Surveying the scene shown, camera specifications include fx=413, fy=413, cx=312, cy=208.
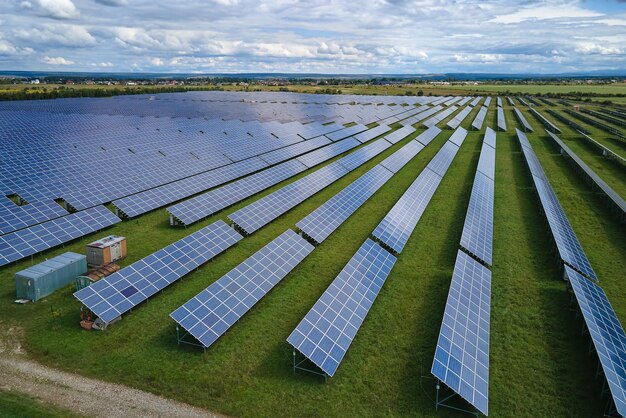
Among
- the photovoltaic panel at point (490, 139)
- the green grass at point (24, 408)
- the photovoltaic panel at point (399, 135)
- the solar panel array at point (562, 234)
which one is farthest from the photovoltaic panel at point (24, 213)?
the photovoltaic panel at point (490, 139)

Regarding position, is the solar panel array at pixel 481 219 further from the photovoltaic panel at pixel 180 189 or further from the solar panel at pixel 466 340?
the photovoltaic panel at pixel 180 189

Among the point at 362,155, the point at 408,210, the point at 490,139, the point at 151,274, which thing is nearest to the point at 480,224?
the point at 408,210

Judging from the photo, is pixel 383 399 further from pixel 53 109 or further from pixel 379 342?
pixel 53 109

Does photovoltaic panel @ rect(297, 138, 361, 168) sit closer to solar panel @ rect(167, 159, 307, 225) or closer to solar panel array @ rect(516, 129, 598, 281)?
solar panel @ rect(167, 159, 307, 225)

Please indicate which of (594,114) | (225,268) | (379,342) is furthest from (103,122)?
(594,114)

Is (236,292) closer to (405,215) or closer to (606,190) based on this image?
(405,215)

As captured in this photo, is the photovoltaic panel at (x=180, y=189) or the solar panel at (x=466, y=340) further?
the photovoltaic panel at (x=180, y=189)

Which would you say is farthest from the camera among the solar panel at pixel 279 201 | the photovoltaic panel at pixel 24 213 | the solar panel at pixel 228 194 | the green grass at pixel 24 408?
the solar panel at pixel 228 194
